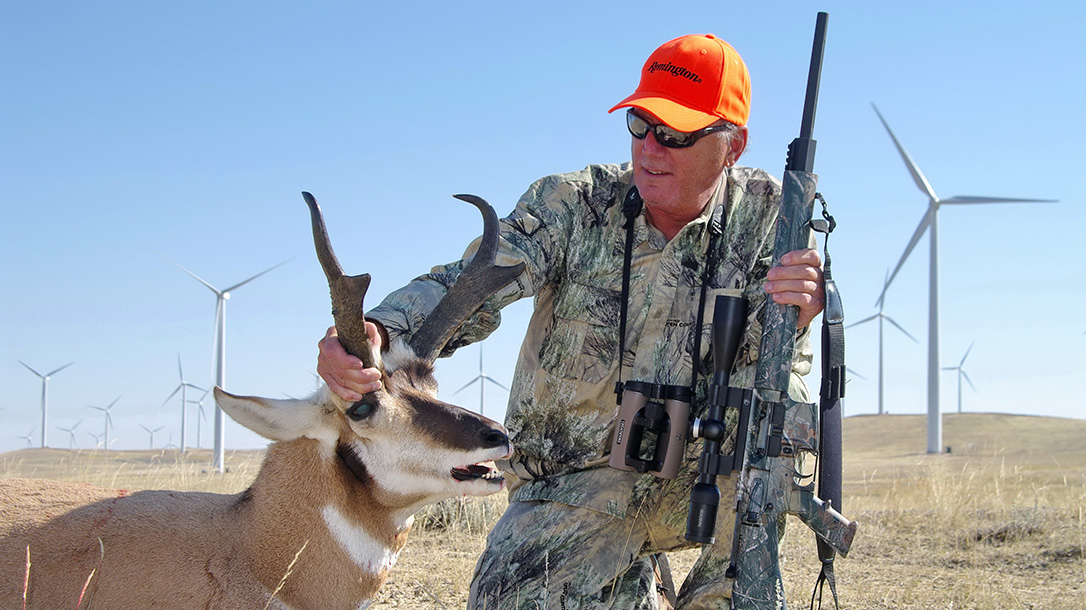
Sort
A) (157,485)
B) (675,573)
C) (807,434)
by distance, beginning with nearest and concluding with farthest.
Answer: (807,434), (675,573), (157,485)

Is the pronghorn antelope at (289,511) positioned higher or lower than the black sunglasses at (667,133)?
lower

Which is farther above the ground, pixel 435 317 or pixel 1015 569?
pixel 435 317

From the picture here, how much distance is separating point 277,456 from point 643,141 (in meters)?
2.78

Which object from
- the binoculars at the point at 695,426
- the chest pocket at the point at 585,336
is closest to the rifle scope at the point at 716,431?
the binoculars at the point at 695,426

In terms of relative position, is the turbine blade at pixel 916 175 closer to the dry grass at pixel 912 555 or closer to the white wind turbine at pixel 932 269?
the white wind turbine at pixel 932 269

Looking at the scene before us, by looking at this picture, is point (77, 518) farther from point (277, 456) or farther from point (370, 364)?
point (370, 364)

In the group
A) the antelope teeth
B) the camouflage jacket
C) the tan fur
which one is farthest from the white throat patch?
the camouflage jacket

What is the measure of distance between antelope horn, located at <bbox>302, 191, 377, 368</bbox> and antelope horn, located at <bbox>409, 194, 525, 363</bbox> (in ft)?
1.96

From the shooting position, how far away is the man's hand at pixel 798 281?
15.7 feet

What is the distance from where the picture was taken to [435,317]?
192 inches

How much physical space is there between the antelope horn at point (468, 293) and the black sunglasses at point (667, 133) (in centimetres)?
117

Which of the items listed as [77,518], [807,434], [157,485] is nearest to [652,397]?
[807,434]

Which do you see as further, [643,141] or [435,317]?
[643,141]

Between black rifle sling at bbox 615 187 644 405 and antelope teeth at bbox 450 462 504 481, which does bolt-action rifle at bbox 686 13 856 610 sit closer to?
black rifle sling at bbox 615 187 644 405
